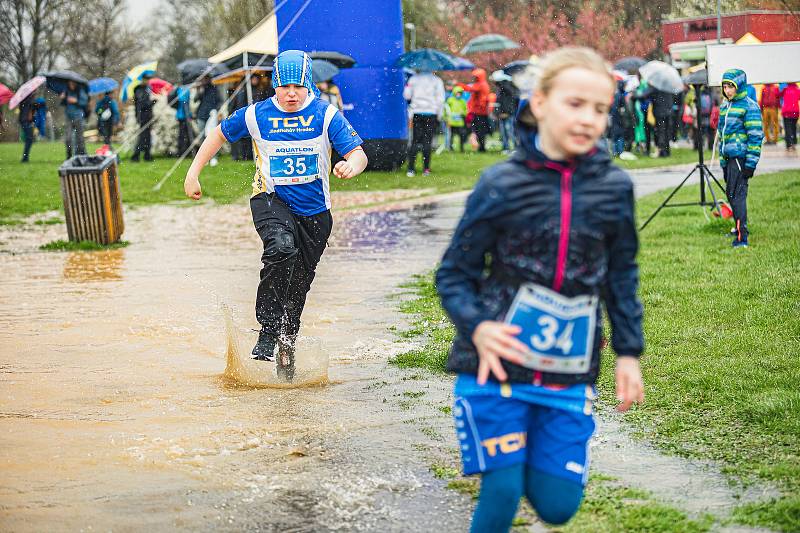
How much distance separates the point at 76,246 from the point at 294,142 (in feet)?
25.9

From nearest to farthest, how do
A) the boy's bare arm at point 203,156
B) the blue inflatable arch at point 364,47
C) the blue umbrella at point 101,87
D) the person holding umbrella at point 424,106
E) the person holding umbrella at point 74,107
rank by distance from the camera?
1. the boy's bare arm at point 203,156
2. the blue inflatable arch at point 364,47
3. the person holding umbrella at point 424,106
4. the person holding umbrella at point 74,107
5. the blue umbrella at point 101,87

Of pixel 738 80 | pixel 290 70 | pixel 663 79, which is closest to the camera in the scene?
pixel 290 70

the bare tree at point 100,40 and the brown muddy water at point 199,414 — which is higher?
the bare tree at point 100,40

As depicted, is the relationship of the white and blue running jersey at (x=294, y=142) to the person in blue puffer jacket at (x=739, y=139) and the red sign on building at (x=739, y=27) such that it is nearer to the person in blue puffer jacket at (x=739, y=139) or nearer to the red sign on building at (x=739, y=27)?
the person in blue puffer jacket at (x=739, y=139)

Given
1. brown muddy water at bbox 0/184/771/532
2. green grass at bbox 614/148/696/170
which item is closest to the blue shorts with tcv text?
brown muddy water at bbox 0/184/771/532

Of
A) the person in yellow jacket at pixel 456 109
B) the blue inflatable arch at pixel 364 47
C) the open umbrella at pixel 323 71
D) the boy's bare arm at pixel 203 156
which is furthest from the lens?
the person in yellow jacket at pixel 456 109

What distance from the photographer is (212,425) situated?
18.9ft

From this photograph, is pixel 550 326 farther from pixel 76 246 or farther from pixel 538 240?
pixel 76 246

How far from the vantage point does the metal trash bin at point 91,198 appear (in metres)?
13.6

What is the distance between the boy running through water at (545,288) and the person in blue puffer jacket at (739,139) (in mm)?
9149

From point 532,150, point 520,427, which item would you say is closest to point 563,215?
point 532,150

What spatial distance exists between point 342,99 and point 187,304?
554 inches

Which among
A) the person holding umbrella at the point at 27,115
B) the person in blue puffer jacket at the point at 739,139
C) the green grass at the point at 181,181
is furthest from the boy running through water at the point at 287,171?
the person holding umbrella at the point at 27,115

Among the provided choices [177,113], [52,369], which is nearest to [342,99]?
[177,113]
